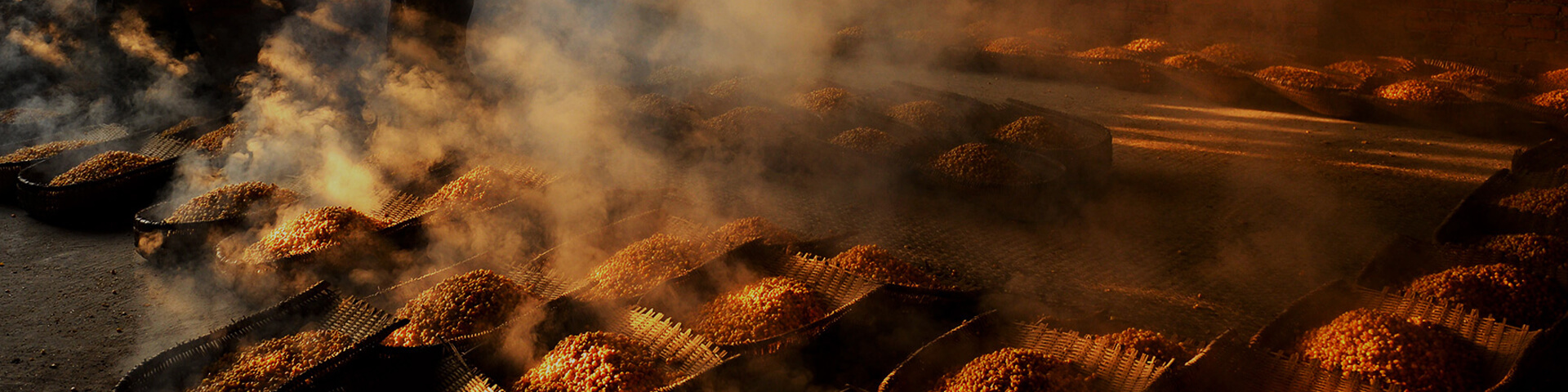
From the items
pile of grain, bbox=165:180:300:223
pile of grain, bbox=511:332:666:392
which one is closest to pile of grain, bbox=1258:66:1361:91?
pile of grain, bbox=511:332:666:392

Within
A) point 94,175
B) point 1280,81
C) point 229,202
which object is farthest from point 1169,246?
point 94,175

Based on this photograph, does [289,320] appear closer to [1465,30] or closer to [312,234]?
[312,234]

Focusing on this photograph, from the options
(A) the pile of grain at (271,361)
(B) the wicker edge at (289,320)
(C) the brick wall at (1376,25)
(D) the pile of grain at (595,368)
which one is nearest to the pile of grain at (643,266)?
(D) the pile of grain at (595,368)

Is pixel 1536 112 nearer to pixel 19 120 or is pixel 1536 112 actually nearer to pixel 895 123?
pixel 895 123

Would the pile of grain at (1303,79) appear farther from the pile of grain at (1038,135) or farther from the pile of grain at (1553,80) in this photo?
the pile of grain at (1038,135)

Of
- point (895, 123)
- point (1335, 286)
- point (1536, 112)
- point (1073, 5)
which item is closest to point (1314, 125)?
point (1536, 112)

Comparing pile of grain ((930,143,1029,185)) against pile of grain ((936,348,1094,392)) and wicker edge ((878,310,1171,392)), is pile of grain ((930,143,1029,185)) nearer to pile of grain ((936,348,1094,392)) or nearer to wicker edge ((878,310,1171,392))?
wicker edge ((878,310,1171,392))
